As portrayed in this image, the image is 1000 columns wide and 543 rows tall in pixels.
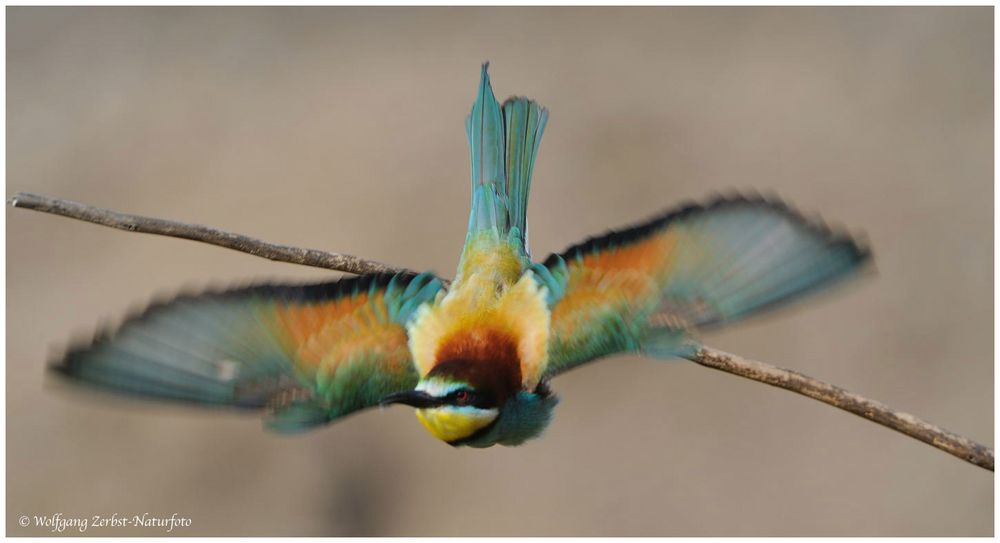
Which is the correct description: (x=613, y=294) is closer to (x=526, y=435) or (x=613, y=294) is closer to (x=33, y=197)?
(x=526, y=435)

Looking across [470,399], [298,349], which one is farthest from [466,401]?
[298,349]

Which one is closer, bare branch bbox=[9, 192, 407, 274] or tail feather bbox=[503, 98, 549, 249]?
bare branch bbox=[9, 192, 407, 274]

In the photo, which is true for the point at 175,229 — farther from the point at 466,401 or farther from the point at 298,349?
the point at 466,401

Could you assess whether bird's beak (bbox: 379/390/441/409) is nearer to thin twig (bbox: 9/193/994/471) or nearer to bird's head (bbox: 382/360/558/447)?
bird's head (bbox: 382/360/558/447)

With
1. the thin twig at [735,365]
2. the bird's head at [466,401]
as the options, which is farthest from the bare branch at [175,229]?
the bird's head at [466,401]

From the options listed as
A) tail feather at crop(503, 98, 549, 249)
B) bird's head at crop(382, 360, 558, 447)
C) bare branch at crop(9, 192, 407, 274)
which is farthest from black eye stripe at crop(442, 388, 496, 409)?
tail feather at crop(503, 98, 549, 249)

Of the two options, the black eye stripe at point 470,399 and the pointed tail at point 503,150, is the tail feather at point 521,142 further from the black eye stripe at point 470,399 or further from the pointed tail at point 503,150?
the black eye stripe at point 470,399
